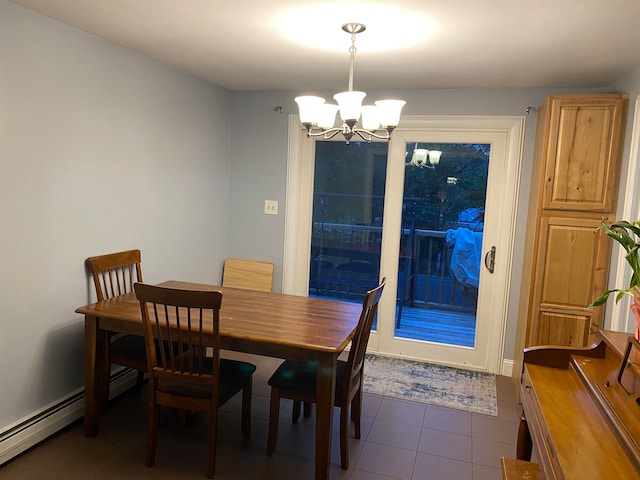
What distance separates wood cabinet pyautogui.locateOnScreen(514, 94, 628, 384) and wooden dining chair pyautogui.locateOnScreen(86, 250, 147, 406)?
2484mm

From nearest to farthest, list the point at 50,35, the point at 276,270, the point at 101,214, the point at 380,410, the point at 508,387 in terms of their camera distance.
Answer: the point at 50,35
the point at 101,214
the point at 380,410
the point at 508,387
the point at 276,270

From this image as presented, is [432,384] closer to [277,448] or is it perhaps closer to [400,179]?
[277,448]

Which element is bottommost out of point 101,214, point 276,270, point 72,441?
point 72,441

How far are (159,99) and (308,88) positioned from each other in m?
1.22

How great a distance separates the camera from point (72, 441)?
2551mm

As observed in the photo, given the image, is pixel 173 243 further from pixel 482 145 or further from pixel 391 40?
pixel 482 145

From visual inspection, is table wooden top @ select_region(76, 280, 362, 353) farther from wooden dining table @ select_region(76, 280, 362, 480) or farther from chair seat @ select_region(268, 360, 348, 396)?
chair seat @ select_region(268, 360, 348, 396)

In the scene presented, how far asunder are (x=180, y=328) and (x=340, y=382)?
0.85 metres

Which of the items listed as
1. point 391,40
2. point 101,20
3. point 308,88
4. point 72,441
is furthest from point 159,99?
point 72,441

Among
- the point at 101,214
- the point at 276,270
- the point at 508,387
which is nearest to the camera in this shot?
the point at 101,214

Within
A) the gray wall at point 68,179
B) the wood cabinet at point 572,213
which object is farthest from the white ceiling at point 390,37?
the wood cabinet at point 572,213

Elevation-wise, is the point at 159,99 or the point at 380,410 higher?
the point at 159,99

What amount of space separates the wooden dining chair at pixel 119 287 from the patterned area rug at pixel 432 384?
1604mm

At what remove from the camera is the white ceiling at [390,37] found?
2.07 metres
